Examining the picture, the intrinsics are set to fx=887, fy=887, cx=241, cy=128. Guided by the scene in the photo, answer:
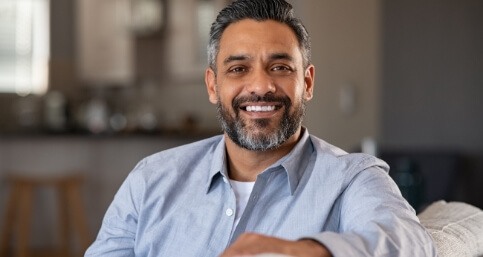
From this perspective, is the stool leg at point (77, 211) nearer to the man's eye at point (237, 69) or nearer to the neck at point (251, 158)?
the neck at point (251, 158)

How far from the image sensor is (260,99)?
1.64 m

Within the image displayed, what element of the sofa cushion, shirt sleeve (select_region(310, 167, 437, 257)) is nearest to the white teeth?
shirt sleeve (select_region(310, 167, 437, 257))

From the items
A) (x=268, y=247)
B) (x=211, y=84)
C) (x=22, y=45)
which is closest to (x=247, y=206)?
(x=211, y=84)

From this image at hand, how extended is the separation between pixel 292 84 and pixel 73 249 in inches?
178

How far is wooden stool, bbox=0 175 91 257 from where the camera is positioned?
218 inches

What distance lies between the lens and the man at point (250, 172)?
1.58 meters

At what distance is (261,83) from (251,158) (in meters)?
0.20

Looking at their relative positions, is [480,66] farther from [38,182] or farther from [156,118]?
[156,118]

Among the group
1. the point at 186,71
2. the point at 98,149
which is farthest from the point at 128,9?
the point at 98,149

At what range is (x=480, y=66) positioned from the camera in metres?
4.69

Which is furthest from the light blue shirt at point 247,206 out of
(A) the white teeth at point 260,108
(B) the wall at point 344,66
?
(B) the wall at point 344,66

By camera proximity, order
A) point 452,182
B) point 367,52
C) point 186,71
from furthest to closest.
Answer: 1. point 186,71
2. point 367,52
3. point 452,182

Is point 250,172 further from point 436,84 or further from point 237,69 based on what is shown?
point 436,84

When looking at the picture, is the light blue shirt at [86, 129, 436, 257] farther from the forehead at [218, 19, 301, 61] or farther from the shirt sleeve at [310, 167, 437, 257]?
the forehead at [218, 19, 301, 61]
